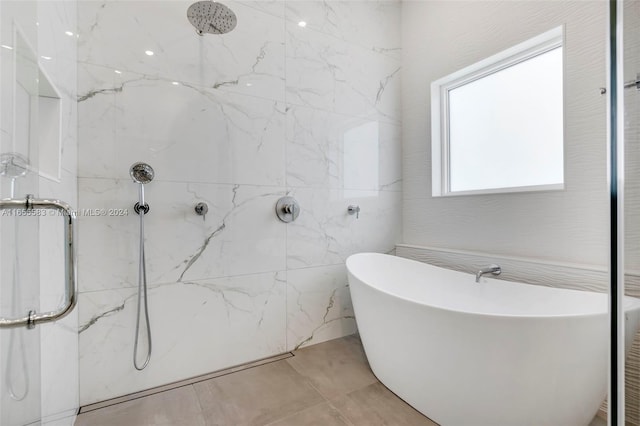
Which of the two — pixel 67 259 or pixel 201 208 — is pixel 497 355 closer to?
pixel 67 259

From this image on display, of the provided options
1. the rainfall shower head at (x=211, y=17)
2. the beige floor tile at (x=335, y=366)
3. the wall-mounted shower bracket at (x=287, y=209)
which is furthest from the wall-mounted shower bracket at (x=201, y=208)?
the beige floor tile at (x=335, y=366)

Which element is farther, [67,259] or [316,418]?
[316,418]

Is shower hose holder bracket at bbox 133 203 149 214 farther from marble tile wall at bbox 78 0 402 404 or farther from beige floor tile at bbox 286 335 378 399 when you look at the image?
beige floor tile at bbox 286 335 378 399

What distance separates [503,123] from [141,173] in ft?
7.80

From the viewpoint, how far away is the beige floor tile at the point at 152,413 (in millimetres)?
1345

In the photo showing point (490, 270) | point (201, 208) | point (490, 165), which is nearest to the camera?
point (201, 208)

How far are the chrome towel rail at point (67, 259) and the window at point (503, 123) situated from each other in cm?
221

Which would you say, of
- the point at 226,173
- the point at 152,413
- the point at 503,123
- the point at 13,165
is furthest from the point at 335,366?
the point at 503,123

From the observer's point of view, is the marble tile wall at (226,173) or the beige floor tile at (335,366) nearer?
the marble tile wall at (226,173)

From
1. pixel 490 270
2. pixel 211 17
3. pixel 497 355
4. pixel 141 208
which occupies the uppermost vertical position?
pixel 211 17

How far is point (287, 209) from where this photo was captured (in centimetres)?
197

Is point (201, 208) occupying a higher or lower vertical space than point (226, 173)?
lower

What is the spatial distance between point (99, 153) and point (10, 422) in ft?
4.24

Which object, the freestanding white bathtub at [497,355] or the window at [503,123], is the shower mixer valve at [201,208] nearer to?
the freestanding white bathtub at [497,355]
